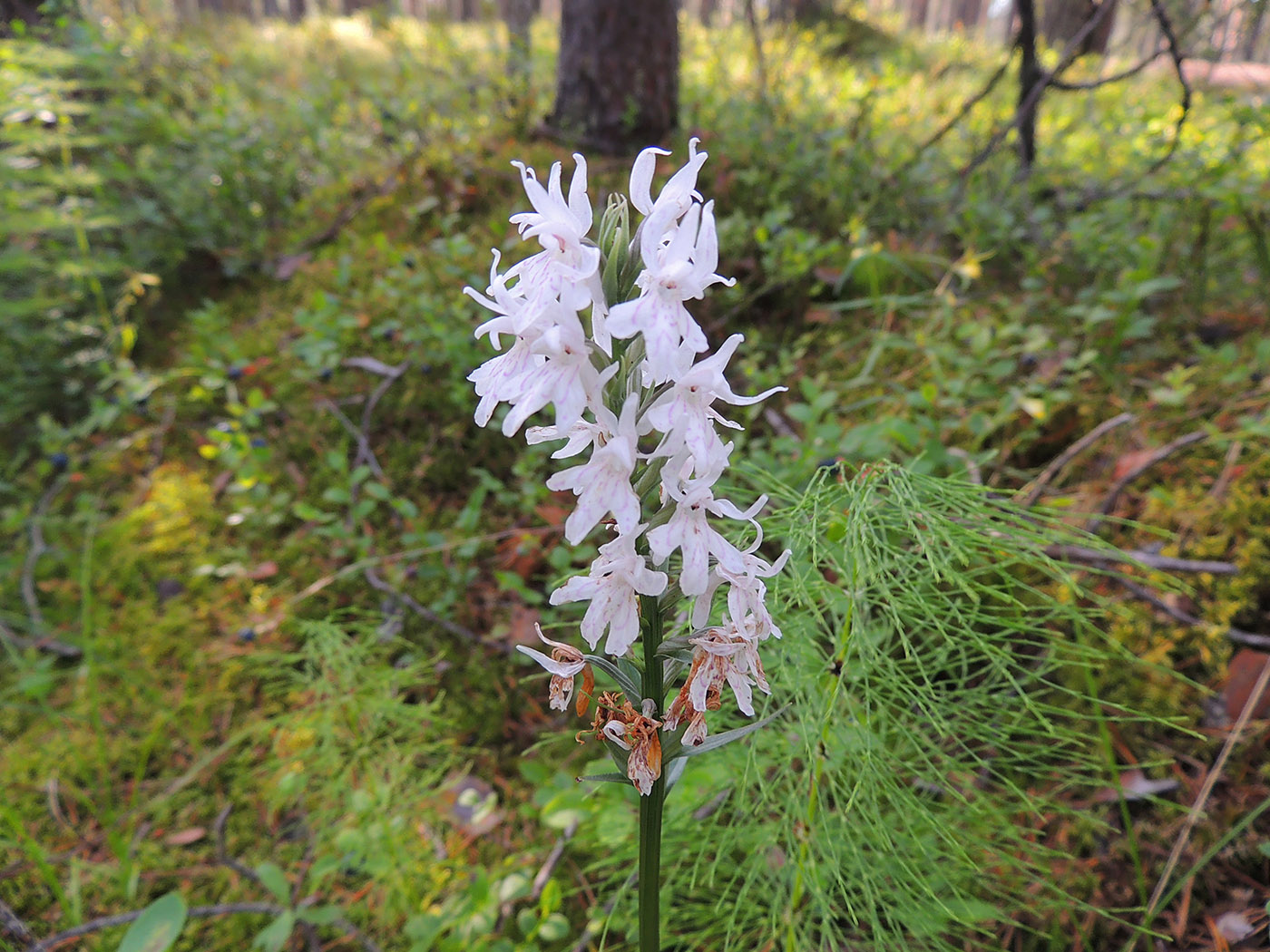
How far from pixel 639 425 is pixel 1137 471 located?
2.20 metres

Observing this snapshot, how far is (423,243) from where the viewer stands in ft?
14.7

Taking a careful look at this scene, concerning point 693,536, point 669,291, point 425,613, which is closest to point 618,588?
point 693,536

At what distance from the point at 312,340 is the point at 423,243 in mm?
1119

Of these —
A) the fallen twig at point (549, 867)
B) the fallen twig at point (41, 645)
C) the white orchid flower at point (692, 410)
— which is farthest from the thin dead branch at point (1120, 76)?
the fallen twig at point (41, 645)

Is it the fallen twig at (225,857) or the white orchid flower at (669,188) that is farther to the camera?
the fallen twig at (225,857)

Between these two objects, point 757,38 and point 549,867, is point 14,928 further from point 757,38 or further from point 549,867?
point 757,38

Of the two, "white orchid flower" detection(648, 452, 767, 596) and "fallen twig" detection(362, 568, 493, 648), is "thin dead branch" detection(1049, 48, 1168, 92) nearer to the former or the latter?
"white orchid flower" detection(648, 452, 767, 596)

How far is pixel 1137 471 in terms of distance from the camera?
240 centimetres

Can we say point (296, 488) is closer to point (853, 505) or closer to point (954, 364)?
point (853, 505)

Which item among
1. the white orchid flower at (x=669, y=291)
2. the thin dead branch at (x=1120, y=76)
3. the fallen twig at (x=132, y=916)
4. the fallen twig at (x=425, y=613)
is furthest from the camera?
the thin dead branch at (x=1120, y=76)

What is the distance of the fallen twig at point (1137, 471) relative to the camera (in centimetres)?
240

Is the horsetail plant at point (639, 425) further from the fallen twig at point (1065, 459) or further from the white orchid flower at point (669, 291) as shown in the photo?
the fallen twig at point (1065, 459)

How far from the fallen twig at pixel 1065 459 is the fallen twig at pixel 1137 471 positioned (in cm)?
16

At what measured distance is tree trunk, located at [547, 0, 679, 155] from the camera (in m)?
4.92
